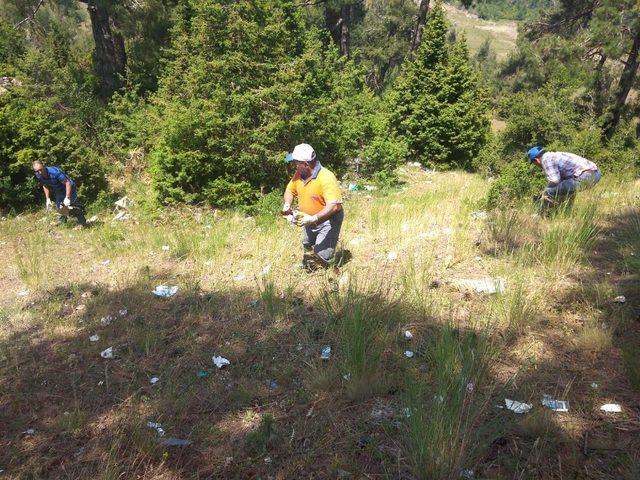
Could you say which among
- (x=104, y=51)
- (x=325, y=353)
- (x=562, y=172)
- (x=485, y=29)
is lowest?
(x=325, y=353)

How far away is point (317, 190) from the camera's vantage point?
425 centimetres

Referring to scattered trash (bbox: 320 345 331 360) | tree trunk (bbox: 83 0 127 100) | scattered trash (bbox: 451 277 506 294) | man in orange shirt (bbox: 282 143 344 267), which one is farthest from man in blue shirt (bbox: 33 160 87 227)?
scattered trash (bbox: 451 277 506 294)

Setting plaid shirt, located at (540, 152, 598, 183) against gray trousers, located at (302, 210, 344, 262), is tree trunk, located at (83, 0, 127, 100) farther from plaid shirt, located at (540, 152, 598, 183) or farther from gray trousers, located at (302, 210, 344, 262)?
plaid shirt, located at (540, 152, 598, 183)

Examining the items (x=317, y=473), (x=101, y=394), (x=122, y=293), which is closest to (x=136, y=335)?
(x=101, y=394)

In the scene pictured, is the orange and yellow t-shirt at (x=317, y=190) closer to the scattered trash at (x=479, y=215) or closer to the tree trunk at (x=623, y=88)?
the scattered trash at (x=479, y=215)

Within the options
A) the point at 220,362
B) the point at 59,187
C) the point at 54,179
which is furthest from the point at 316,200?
the point at 59,187

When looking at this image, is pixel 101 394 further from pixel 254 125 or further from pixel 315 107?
pixel 315 107

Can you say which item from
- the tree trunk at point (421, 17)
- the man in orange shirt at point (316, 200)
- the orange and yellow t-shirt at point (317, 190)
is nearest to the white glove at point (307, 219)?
the man in orange shirt at point (316, 200)

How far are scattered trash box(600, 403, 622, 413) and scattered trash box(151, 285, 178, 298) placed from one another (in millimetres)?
3740

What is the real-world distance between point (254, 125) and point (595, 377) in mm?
6873

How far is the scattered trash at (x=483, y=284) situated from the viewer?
12.0ft

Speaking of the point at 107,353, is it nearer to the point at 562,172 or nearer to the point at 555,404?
the point at 555,404

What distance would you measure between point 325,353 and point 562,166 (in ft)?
13.8

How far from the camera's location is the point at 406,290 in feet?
12.3
